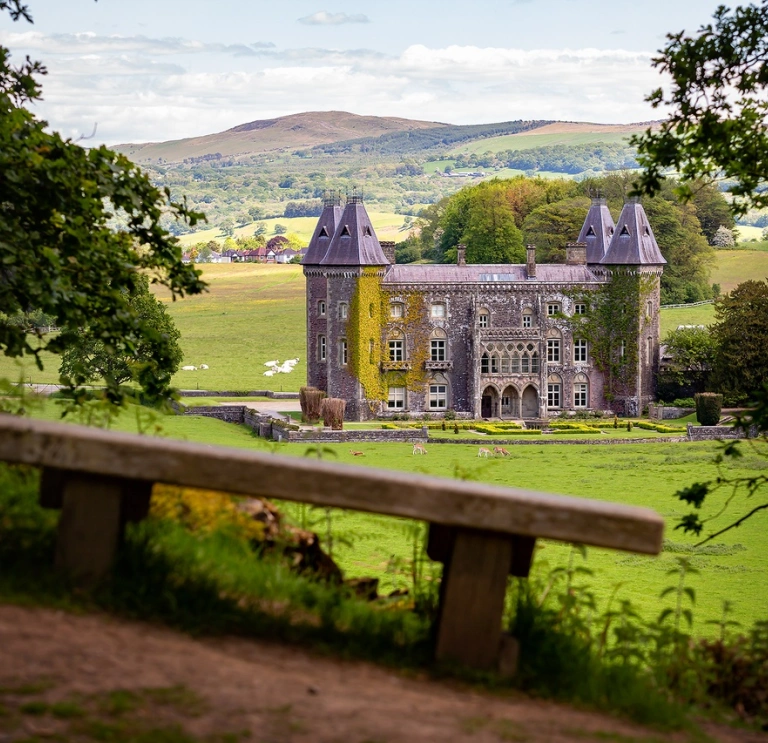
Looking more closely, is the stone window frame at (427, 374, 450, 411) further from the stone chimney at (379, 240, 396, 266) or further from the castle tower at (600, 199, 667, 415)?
the castle tower at (600, 199, 667, 415)

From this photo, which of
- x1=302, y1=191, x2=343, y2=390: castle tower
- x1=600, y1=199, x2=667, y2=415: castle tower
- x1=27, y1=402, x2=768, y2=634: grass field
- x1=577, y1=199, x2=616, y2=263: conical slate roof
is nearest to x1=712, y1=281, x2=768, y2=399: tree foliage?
x1=600, y1=199, x2=667, y2=415: castle tower

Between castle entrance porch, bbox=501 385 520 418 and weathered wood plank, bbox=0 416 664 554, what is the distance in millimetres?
57593

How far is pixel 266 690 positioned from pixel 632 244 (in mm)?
61254

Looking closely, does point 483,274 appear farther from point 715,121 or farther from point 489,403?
point 715,121

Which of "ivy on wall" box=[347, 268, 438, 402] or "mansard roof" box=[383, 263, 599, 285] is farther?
"mansard roof" box=[383, 263, 599, 285]

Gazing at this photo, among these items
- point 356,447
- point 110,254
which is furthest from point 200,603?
point 356,447

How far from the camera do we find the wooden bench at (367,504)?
21.2 feet

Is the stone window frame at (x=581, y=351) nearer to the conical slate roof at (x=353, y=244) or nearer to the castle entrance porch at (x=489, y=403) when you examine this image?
the castle entrance porch at (x=489, y=403)

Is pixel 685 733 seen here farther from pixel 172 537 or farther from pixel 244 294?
pixel 244 294

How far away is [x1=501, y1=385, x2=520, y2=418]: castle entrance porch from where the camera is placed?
210 feet

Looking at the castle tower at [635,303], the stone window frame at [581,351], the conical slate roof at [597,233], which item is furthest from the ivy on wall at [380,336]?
the conical slate roof at [597,233]

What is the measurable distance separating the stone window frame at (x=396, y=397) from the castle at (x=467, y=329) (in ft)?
0.19

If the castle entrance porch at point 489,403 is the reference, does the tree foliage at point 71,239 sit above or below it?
above

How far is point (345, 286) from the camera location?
61812mm
